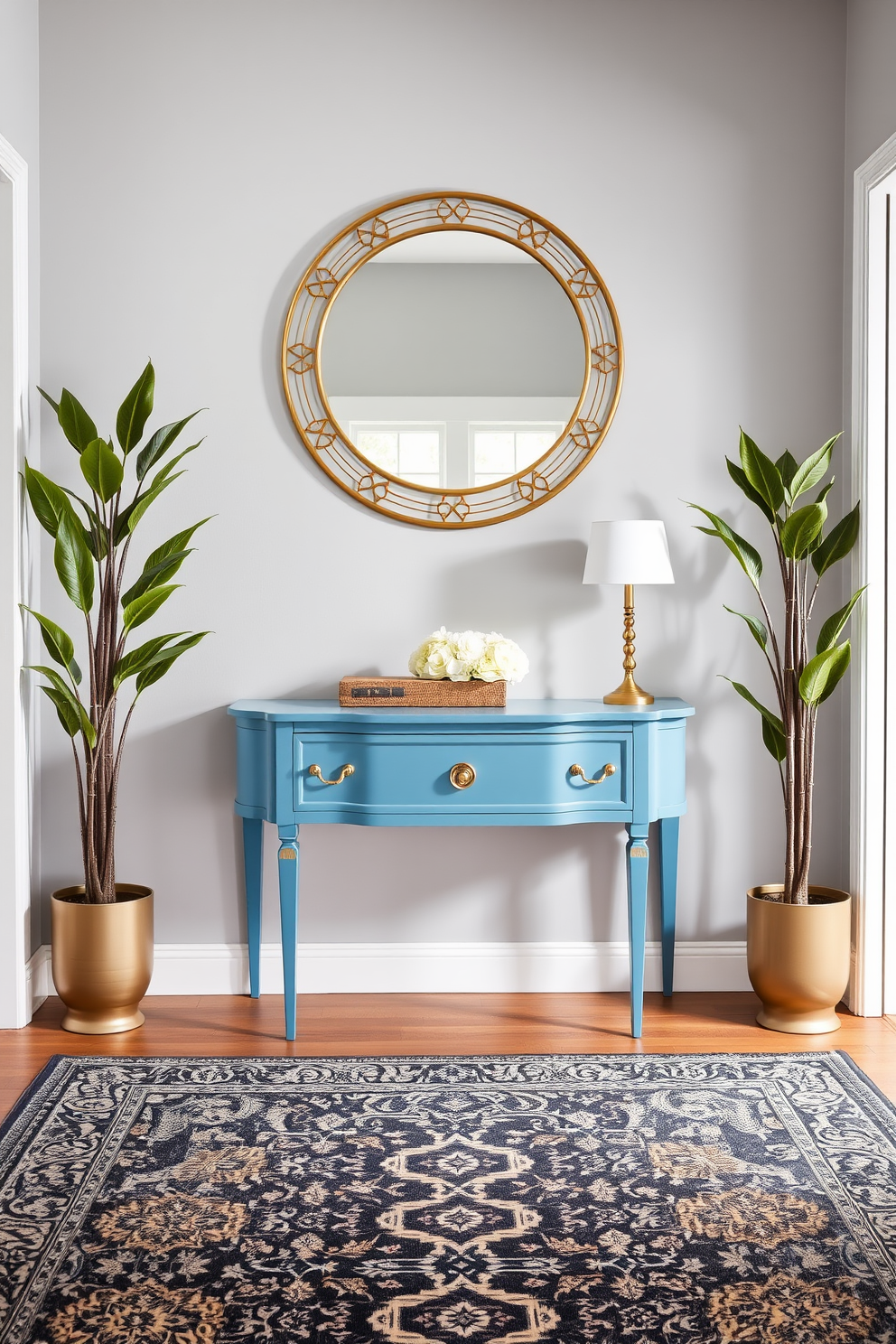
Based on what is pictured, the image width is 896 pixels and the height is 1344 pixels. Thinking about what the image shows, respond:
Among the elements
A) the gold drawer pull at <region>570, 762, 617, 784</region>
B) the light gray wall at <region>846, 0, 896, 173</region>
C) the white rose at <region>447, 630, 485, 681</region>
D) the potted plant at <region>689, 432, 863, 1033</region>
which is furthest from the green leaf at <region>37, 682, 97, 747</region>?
the light gray wall at <region>846, 0, 896, 173</region>

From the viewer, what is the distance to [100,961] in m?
2.90

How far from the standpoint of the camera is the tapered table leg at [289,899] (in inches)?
113

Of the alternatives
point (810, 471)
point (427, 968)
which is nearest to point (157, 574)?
point (427, 968)

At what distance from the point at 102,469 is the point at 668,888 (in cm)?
190

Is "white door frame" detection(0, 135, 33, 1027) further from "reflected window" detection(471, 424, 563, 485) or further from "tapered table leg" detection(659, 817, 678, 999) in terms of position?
"tapered table leg" detection(659, 817, 678, 999)

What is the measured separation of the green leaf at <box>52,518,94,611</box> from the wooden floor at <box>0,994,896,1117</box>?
112 centimetres

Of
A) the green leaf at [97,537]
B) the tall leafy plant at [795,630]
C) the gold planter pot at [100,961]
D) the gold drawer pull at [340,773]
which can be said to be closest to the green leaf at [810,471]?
the tall leafy plant at [795,630]

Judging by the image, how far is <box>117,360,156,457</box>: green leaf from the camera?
293 centimetres

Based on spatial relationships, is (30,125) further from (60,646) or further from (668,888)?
(668,888)

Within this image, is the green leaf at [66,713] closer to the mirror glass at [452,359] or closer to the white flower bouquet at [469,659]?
the white flower bouquet at [469,659]

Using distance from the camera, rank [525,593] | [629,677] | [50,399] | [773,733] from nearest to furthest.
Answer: [50,399] < [773,733] < [629,677] < [525,593]

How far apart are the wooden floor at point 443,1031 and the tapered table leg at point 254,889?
9 centimetres

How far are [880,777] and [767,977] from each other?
0.63m

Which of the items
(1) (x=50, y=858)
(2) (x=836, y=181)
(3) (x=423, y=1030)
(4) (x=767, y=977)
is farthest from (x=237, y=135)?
(4) (x=767, y=977)
